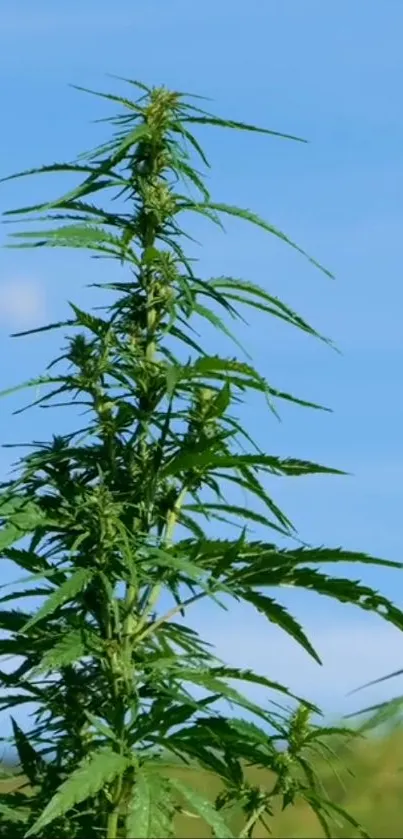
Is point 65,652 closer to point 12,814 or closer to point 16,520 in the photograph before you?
point 16,520

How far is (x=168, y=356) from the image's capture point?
3928 mm

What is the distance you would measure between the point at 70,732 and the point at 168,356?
1029mm

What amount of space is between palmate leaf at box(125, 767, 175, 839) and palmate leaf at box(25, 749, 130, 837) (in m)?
0.06

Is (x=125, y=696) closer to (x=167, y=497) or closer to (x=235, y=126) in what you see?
(x=167, y=497)

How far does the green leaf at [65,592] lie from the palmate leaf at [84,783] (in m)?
0.36

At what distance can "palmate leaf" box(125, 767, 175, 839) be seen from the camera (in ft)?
10.8

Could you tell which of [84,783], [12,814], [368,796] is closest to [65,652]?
[84,783]

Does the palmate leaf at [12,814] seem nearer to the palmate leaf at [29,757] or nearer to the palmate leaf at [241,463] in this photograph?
Answer: the palmate leaf at [29,757]

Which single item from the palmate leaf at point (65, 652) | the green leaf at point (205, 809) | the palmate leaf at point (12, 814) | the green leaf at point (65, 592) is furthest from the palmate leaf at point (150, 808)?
the palmate leaf at point (12, 814)

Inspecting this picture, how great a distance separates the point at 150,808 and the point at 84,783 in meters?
0.16

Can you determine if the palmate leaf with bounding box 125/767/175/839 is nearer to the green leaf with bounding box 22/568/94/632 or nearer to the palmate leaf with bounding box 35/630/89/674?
the palmate leaf with bounding box 35/630/89/674

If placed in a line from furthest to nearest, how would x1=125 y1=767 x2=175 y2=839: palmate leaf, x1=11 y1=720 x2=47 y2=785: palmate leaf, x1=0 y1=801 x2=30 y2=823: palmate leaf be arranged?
x1=11 y1=720 x2=47 y2=785: palmate leaf < x1=0 y1=801 x2=30 y2=823: palmate leaf < x1=125 y1=767 x2=175 y2=839: palmate leaf

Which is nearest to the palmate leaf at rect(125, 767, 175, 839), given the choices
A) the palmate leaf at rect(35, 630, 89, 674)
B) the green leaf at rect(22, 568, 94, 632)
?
the palmate leaf at rect(35, 630, 89, 674)

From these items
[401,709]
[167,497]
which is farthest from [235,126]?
[401,709]
